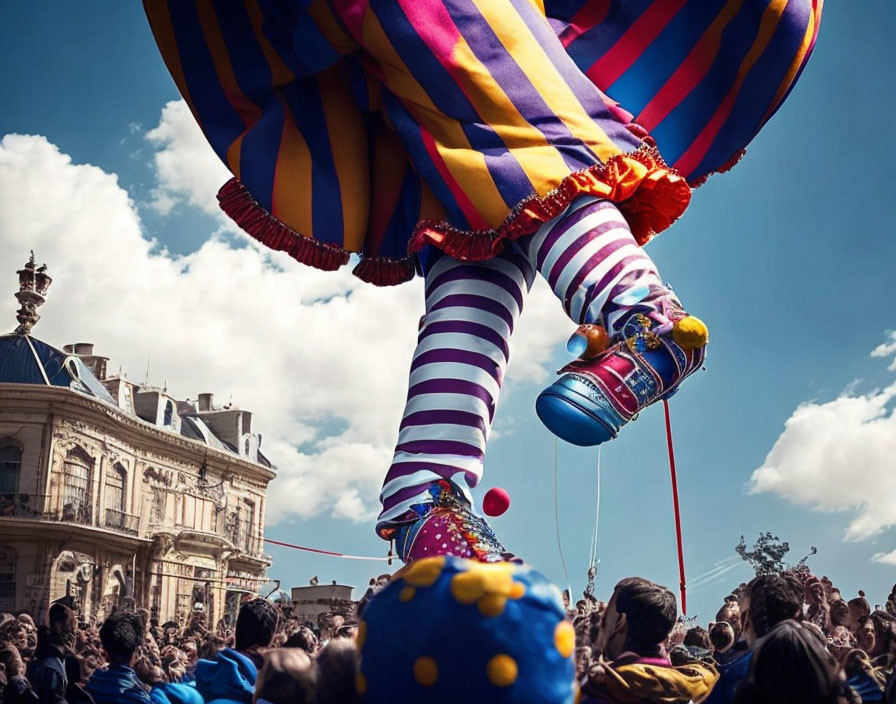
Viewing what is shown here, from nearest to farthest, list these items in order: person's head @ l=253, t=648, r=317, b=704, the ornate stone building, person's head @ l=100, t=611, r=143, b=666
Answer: person's head @ l=253, t=648, r=317, b=704
person's head @ l=100, t=611, r=143, b=666
the ornate stone building

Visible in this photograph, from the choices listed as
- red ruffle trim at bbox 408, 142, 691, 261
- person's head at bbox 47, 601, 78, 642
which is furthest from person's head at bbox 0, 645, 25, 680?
red ruffle trim at bbox 408, 142, 691, 261

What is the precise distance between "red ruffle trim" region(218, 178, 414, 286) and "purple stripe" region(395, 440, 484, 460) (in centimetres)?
70

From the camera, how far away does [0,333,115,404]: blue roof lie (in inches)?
1101

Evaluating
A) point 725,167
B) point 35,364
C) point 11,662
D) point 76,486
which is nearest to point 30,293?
point 35,364

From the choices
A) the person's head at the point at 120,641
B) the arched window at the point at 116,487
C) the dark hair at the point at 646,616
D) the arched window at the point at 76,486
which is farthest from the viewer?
the arched window at the point at 116,487

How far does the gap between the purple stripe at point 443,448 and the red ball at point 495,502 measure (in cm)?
10

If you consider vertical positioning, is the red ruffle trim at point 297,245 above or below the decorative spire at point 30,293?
below

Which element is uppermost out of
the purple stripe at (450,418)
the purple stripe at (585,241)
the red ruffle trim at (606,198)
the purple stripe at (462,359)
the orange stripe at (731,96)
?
the orange stripe at (731,96)

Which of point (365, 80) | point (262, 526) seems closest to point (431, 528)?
point (365, 80)

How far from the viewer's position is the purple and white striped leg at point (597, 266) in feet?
8.31

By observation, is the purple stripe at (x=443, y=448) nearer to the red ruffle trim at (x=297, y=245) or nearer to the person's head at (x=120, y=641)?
the red ruffle trim at (x=297, y=245)

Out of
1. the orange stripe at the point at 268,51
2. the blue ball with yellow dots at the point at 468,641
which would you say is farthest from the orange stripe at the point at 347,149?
the blue ball with yellow dots at the point at 468,641

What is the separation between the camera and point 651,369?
96.7 inches

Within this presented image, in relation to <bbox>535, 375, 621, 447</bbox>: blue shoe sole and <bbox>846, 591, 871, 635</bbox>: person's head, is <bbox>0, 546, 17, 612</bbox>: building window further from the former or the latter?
<bbox>535, 375, 621, 447</bbox>: blue shoe sole
